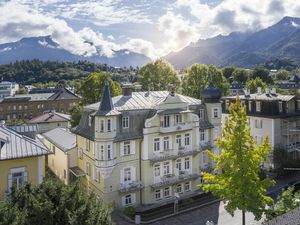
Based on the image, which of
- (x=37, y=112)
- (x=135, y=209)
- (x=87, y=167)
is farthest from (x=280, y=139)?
(x=37, y=112)

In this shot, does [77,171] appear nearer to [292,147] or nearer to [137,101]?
[137,101]

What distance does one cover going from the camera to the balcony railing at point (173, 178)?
117ft

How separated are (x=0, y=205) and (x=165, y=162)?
2268 cm

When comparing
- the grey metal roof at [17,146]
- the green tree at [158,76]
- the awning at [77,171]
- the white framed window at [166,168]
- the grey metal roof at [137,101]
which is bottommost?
the awning at [77,171]

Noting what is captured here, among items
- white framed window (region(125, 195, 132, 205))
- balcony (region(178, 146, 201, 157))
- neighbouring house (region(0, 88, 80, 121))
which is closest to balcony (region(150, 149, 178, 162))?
balcony (region(178, 146, 201, 157))

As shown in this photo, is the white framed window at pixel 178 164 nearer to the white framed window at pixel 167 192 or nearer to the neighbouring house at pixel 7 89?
the white framed window at pixel 167 192

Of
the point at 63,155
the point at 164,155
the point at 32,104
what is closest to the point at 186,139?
the point at 164,155

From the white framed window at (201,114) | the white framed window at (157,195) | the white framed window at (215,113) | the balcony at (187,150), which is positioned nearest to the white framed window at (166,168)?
the balcony at (187,150)

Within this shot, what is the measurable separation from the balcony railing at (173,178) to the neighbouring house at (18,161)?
14.9 meters

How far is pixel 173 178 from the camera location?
36.8m

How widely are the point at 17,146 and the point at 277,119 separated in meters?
34.8

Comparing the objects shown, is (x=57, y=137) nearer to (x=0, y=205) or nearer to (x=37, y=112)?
(x=0, y=205)

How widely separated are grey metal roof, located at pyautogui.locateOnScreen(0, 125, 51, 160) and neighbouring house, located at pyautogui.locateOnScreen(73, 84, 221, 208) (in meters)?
9.47

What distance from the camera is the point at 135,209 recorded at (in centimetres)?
3456
